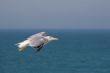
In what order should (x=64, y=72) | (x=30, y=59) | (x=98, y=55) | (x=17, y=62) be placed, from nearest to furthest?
(x=64, y=72) → (x=17, y=62) → (x=30, y=59) → (x=98, y=55)

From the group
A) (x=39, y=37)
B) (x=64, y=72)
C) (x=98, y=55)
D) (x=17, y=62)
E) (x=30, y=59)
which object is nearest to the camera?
(x=39, y=37)

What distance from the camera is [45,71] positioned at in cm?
12988

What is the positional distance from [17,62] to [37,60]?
10.0 m

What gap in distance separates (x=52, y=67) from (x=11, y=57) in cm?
3481

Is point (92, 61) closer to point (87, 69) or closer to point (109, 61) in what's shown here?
point (109, 61)

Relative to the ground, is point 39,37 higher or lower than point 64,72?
higher

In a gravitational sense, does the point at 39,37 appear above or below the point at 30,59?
above

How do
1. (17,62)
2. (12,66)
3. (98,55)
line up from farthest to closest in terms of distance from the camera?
(98,55), (17,62), (12,66)

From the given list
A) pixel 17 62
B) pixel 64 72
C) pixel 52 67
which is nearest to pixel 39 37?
pixel 64 72

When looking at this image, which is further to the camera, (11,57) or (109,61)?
(11,57)

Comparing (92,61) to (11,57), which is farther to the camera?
(11,57)

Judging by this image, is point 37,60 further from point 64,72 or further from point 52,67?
point 64,72

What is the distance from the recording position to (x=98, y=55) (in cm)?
17738

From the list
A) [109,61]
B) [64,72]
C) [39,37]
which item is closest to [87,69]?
[64,72]
